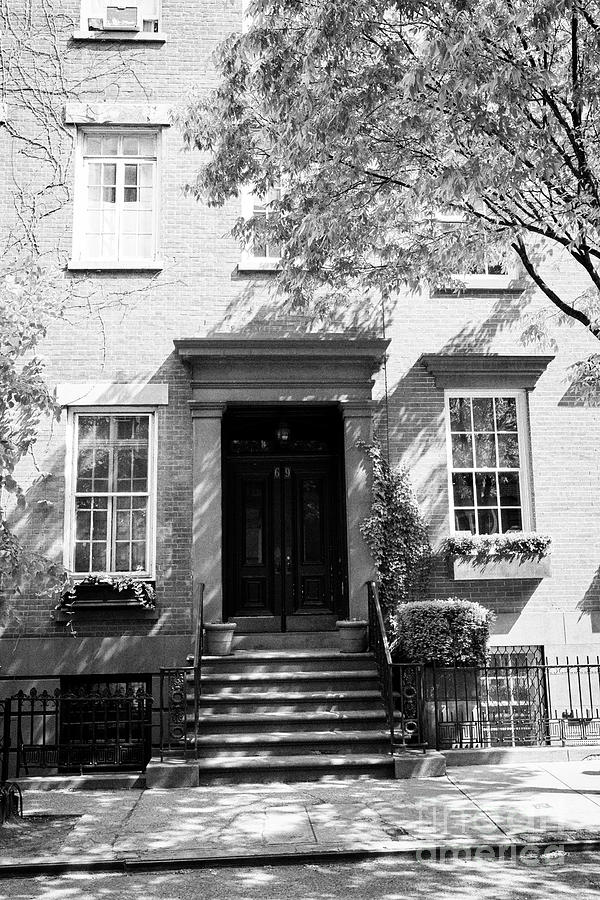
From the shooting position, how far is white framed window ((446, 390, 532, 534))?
41.6 ft

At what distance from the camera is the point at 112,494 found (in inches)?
481

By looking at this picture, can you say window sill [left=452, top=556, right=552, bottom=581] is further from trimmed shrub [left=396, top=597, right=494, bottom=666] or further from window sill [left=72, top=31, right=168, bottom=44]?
window sill [left=72, top=31, right=168, bottom=44]

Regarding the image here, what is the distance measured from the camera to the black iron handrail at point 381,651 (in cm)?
986

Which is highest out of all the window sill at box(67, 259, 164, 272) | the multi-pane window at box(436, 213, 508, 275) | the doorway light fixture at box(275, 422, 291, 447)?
the window sill at box(67, 259, 164, 272)

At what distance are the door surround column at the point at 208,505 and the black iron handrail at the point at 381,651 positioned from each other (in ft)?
6.48

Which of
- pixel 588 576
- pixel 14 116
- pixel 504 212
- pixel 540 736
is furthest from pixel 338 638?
pixel 14 116

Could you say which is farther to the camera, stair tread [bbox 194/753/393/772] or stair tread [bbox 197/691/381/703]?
stair tread [bbox 197/691/381/703]

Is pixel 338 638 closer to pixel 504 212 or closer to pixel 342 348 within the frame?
pixel 342 348

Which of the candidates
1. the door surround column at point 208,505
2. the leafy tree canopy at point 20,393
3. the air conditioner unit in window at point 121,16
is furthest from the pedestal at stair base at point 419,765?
the air conditioner unit in window at point 121,16

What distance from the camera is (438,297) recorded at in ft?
42.6

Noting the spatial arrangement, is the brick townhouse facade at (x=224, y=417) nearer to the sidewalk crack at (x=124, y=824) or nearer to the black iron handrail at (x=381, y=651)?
the black iron handrail at (x=381, y=651)

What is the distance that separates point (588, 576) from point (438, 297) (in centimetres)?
450

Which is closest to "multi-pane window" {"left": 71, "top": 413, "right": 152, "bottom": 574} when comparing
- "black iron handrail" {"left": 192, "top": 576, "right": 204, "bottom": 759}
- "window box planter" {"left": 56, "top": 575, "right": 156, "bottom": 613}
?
"window box planter" {"left": 56, "top": 575, "right": 156, "bottom": 613}

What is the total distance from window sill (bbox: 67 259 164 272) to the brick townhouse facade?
0.11 feet
